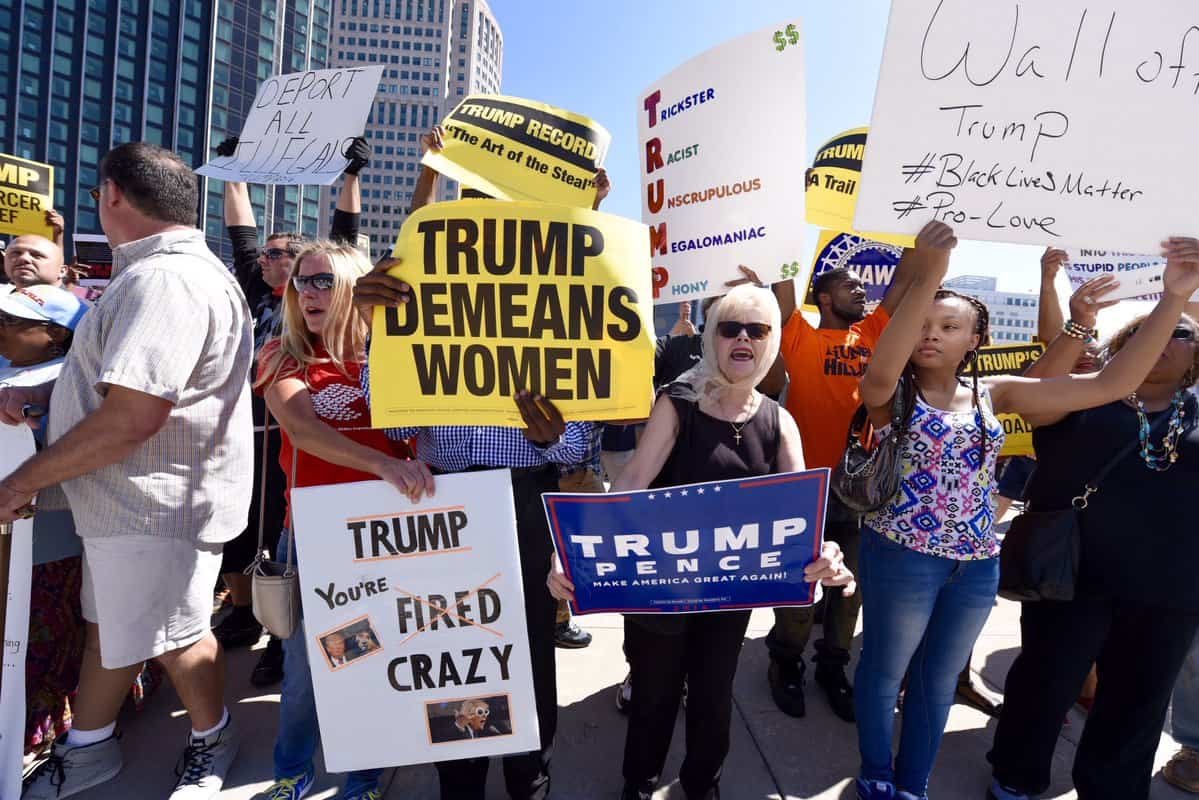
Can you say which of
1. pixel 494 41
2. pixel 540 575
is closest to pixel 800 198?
pixel 540 575

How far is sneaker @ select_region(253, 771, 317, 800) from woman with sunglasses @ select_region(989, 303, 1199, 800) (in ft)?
8.82

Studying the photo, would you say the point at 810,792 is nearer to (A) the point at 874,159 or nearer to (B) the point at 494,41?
(A) the point at 874,159

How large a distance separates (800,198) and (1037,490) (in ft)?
5.05

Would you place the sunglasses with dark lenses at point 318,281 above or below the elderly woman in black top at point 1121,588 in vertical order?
above

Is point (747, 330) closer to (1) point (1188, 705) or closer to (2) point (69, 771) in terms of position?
(1) point (1188, 705)

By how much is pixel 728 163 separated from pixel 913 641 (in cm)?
215

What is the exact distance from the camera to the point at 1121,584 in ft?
7.35

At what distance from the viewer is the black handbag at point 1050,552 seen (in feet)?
7.40

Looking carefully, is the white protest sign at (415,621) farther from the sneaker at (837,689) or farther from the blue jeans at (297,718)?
the sneaker at (837,689)

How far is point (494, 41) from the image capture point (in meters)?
121

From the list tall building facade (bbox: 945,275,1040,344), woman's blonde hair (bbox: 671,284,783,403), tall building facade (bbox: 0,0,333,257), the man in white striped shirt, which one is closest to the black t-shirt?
woman's blonde hair (bbox: 671,284,783,403)

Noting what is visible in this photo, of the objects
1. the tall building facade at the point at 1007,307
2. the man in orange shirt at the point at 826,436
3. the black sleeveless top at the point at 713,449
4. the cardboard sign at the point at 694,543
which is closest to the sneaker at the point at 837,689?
the man in orange shirt at the point at 826,436

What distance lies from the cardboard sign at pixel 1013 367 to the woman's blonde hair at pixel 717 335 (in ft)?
6.64

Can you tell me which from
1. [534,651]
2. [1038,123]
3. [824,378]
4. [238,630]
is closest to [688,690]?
[534,651]
